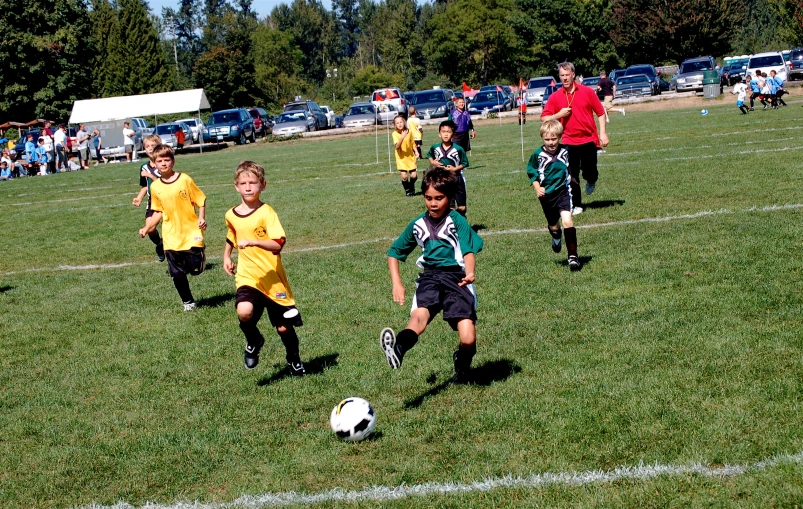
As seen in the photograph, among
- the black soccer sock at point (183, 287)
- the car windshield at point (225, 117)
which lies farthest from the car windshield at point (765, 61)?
the black soccer sock at point (183, 287)

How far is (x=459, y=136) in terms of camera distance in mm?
20547

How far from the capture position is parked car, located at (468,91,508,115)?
48.7 meters

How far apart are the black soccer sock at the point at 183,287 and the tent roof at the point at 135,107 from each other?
3347cm

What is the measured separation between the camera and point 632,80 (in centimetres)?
4806

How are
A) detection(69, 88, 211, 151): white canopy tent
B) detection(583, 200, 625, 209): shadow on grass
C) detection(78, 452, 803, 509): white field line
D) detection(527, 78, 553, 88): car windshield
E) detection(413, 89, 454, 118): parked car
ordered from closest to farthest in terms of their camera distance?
detection(78, 452, 803, 509): white field line, detection(583, 200, 625, 209): shadow on grass, detection(69, 88, 211, 151): white canopy tent, detection(413, 89, 454, 118): parked car, detection(527, 78, 553, 88): car windshield

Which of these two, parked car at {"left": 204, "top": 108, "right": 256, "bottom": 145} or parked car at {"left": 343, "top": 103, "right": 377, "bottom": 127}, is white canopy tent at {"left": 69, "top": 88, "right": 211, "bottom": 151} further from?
parked car at {"left": 343, "top": 103, "right": 377, "bottom": 127}

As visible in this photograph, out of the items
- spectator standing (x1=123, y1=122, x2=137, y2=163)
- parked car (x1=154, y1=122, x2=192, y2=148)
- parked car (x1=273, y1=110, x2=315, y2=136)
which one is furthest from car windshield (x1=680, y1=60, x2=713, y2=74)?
spectator standing (x1=123, y1=122, x2=137, y2=163)

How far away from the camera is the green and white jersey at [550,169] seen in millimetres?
10094

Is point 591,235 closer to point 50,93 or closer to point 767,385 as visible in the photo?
point 767,385

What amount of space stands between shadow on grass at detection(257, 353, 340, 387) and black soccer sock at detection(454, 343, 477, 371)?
1313 millimetres

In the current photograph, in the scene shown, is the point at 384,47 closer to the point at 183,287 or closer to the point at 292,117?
the point at 292,117

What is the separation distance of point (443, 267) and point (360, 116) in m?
41.0

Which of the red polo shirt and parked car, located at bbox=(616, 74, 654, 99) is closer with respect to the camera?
the red polo shirt

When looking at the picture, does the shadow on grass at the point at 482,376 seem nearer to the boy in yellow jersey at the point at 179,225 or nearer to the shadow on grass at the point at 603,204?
the boy in yellow jersey at the point at 179,225
